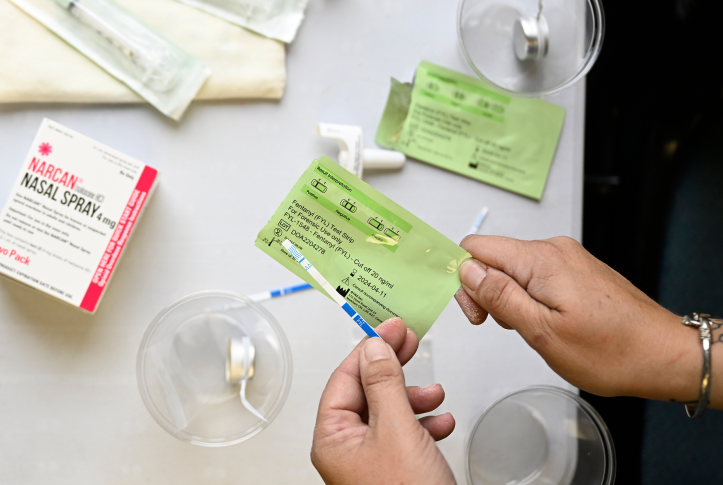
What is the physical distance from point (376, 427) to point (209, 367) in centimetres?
33

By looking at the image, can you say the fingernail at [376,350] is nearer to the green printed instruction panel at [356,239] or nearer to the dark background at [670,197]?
the green printed instruction panel at [356,239]

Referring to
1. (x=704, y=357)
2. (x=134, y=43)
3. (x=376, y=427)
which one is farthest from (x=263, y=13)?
(x=704, y=357)

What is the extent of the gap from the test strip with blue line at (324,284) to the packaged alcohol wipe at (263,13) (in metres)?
0.38

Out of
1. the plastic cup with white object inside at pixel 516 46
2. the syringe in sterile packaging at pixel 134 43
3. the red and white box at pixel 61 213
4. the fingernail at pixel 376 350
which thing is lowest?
the red and white box at pixel 61 213

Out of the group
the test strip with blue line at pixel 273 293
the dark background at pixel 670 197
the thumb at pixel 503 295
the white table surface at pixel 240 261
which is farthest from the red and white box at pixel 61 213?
the dark background at pixel 670 197

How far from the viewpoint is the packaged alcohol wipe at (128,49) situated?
28.6 inches

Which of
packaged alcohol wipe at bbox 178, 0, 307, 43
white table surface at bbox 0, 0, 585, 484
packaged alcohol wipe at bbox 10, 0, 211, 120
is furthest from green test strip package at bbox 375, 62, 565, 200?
packaged alcohol wipe at bbox 10, 0, 211, 120

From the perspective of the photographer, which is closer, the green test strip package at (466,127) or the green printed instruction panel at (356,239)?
the green printed instruction panel at (356,239)

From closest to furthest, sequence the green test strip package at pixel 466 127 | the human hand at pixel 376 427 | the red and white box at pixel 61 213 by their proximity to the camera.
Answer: the human hand at pixel 376 427 < the red and white box at pixel 61 213 < the green test strip package at pixel 466 127

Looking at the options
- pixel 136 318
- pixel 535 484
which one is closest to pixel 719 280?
pixel 535 484

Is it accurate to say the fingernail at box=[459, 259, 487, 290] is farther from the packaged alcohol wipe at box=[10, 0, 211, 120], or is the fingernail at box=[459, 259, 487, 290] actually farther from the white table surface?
the packaged alcohol wipe at box=[10, 0, 211, 120]

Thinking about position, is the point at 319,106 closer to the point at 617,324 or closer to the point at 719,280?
the point at 617,324

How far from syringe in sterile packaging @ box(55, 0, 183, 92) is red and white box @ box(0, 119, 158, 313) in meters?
0.15

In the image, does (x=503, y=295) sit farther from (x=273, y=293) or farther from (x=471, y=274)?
(x=273, y=293)
